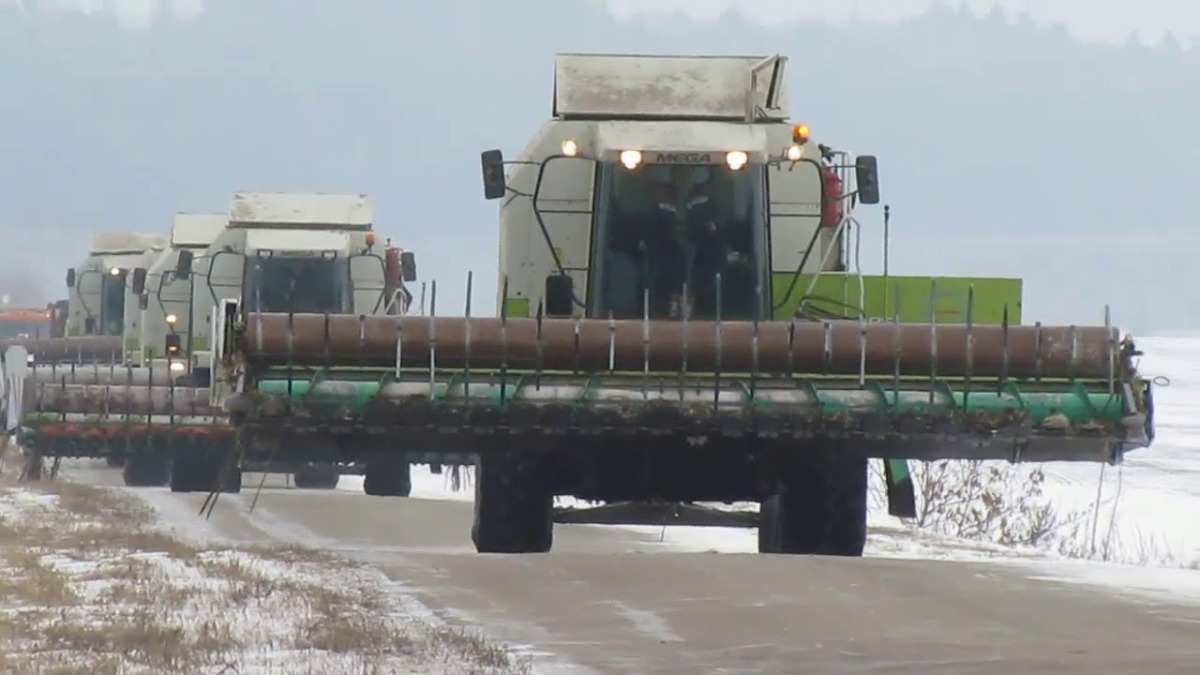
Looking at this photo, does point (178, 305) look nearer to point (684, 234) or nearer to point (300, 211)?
point (300, 211)

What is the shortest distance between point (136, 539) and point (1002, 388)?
23.6 feet

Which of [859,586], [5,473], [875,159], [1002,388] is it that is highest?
[875,159]

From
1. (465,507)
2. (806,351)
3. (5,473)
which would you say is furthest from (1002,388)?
(5,473)

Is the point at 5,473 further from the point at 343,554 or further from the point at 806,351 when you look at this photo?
the point at 806,351

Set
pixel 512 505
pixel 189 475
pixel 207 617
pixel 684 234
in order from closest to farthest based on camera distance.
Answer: pixel 207 617 < pixel 512 505 < pixel 684 234 < pixel 189 475

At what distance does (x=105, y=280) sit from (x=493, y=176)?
1013 inches

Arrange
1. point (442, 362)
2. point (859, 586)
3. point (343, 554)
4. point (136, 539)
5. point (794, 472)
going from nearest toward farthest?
point (859, 586) < point (442, 362) < point (794, 472) < point (343, 554) < point (136, 539)

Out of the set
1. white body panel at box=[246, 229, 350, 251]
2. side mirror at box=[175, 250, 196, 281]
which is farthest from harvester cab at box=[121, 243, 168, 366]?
white body panel at box=[246, 229, 350, 251]

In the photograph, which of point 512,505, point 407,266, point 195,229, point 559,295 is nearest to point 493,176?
point 559,295

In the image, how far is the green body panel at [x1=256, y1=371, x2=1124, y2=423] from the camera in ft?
44.1

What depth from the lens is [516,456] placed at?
49.2 feet

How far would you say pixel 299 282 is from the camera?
88.1 ft

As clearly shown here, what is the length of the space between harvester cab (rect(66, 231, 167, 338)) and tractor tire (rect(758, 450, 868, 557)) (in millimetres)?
25380

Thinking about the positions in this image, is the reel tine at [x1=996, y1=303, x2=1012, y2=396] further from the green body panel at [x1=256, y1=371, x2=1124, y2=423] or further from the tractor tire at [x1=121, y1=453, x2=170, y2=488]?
the tractor tire at [x1=121, y1=453, x2=170, y2=488]
